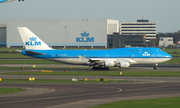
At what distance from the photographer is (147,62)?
60344 millimetres

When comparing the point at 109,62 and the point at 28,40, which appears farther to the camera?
the point at 28,40

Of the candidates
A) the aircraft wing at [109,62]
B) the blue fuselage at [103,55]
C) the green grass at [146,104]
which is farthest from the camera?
the blue fuselage at [103,55]

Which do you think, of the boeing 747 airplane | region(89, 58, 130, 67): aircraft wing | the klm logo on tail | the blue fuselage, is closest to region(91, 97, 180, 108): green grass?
region(89, 58, 130, 67): aircraft wing

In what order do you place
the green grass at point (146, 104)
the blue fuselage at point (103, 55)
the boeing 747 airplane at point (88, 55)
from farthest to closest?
1. the blue fuselage at point (103, 55)
2. the boeing 747 airplane at point (88, 55)
3. the green grass at point (146, 104)

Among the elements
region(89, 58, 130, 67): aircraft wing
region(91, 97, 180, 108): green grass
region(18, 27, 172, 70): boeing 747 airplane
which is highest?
region(18, 27, 172, 70): boeing 747 airplane

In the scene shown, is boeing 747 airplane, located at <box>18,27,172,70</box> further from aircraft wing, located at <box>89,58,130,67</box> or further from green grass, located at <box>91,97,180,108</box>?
green grass, located at <box>91,97,180,108</box>

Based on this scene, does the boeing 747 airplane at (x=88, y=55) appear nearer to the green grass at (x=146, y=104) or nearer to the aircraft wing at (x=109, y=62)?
the aircraft wing at (x=109, y=62)

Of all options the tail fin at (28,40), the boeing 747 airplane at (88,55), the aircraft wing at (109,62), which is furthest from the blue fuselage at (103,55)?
the tail fin at (28,40)

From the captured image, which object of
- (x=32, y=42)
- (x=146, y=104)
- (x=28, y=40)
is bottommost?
(x=146, y=104)

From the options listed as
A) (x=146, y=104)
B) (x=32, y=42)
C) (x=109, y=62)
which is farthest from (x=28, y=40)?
(x=146, y=104)

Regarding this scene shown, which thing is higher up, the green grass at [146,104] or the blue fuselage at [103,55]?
the blue fuselage at [103,55]

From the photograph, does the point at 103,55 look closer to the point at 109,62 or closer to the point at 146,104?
the point at 109,62

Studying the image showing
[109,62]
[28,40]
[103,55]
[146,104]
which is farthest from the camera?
[28,40]

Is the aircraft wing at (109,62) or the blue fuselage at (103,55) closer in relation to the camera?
the aircraft wing at (109,62)
